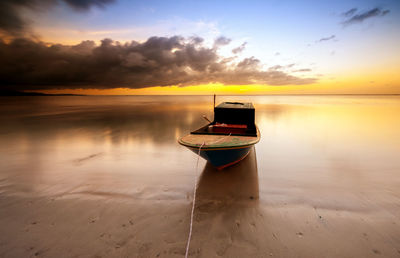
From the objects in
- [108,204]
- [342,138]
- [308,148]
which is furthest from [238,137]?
[342,138]

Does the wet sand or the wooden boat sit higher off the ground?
the wooden boat

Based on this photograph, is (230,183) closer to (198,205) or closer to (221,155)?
(221,155)

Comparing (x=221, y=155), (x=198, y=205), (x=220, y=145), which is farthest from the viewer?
(x=221, y=155)

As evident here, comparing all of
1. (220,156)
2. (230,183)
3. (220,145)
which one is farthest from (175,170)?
(220,145)

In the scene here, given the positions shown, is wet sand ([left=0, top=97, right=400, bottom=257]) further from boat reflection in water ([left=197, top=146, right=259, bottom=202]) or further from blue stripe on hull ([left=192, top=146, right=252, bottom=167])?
blue stripe on hull ([left=192, top=146, right=252, bottom=167])

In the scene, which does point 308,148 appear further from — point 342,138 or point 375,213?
point 375,213

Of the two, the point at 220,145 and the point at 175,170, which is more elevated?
the point at 220,145

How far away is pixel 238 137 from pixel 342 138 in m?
11.3

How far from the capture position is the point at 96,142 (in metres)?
11.9

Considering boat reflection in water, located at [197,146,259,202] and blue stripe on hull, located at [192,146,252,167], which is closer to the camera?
boat reflection in water, located at [197,146,259,202]

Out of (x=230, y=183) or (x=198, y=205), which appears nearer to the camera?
(x=198, y=205)

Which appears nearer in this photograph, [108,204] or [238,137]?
[108,204]

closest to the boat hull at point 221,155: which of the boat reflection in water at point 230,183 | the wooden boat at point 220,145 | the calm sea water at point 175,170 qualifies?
the wooden boat at point 220,145

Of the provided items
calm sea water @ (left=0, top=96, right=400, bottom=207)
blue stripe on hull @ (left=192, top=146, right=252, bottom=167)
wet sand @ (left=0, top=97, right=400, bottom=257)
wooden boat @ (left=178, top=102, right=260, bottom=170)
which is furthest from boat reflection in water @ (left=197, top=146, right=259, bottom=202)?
blue stripe on hull @ (left=192, top=146, right=252, bottom=167)
